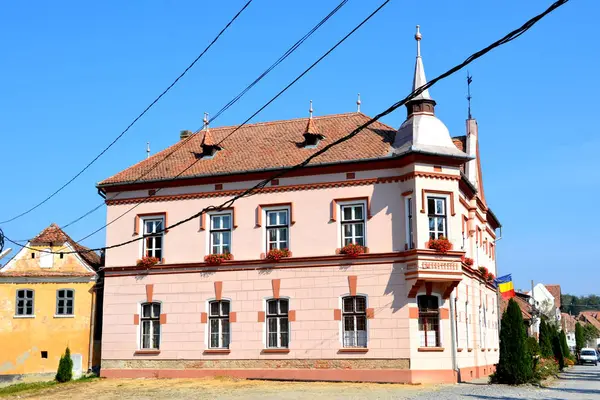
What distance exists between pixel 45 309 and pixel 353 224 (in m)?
14.8

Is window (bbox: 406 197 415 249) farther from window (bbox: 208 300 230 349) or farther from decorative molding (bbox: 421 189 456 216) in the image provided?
window (bbox: 208 300 230 349)

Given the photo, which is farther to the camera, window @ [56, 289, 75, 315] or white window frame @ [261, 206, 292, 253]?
window @ [56, 289, 75, 315]

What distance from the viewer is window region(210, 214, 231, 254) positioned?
29.6 m

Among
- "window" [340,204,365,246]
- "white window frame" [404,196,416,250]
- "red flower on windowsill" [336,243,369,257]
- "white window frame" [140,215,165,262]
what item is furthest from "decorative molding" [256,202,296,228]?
"white window frame" [404,196,416,250]

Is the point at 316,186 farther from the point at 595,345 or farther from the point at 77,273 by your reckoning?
the point at 595,345

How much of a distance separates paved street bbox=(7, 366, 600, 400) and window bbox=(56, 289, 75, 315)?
191 inches

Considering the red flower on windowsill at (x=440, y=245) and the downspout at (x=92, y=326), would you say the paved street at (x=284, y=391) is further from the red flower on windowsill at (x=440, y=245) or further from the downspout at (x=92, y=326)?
the red flower on windowsill at (x=440, y=245)

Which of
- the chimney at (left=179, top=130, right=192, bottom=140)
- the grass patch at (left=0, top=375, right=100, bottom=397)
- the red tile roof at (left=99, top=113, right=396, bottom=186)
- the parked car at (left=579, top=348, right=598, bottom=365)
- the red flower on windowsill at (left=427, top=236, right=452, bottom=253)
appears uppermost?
the chimney at (left=179, top=130, right=192, bottom=140)

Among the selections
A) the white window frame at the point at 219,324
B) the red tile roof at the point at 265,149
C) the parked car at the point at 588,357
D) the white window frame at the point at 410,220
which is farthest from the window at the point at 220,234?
the parked car at the point at 588,357

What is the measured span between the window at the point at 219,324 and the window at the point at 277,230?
3.06 metres

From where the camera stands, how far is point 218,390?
24547 millimetres

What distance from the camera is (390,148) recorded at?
2816 cm

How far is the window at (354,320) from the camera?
27062 millimetres

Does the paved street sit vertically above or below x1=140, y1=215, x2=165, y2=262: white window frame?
below
